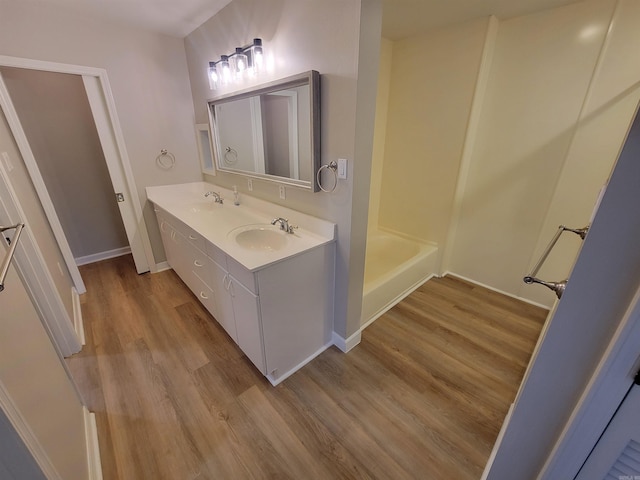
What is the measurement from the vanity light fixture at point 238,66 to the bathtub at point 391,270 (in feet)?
6.16

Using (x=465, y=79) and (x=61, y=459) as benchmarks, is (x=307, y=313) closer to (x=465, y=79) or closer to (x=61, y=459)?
(x=61, y=459)

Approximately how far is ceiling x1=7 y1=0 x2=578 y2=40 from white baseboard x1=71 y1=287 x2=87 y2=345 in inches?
90.4

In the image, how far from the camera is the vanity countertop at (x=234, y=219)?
145 centimetres

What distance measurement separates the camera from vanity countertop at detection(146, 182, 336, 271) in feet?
4.77

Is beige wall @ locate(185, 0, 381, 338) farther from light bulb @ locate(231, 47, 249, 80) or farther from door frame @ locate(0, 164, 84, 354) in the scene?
door frame @ locate(0, 164, 84, 354)

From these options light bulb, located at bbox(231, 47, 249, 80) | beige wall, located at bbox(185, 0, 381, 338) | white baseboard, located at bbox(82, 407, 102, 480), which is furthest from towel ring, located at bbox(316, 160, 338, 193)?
white baseboard, located at bbox(82, 407, 102, 480)

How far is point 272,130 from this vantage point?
193 centimetres

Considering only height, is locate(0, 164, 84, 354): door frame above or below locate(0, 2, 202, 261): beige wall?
below

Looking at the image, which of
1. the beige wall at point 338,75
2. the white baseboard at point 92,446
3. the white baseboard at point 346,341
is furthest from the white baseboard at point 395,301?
the white baseboard at point 92,446

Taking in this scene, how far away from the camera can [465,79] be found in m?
2.21

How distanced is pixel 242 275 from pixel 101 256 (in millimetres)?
3017

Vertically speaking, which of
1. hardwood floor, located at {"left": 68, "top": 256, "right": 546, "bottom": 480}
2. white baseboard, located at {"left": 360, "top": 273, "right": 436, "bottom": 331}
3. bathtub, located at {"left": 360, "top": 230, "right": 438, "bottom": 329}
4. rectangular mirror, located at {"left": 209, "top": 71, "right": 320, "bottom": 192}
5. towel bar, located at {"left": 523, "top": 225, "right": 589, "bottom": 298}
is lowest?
hardwood floor, located at {"left": 68, "top": 256, "right": 546, "bottom": 480}

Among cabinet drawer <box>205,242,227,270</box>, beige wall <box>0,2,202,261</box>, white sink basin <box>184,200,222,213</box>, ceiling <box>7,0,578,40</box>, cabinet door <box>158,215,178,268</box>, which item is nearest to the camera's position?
cabinet drawer <box>205,242,227,270</box>

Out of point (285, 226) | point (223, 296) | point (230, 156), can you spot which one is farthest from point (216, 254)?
point (230, 156)
